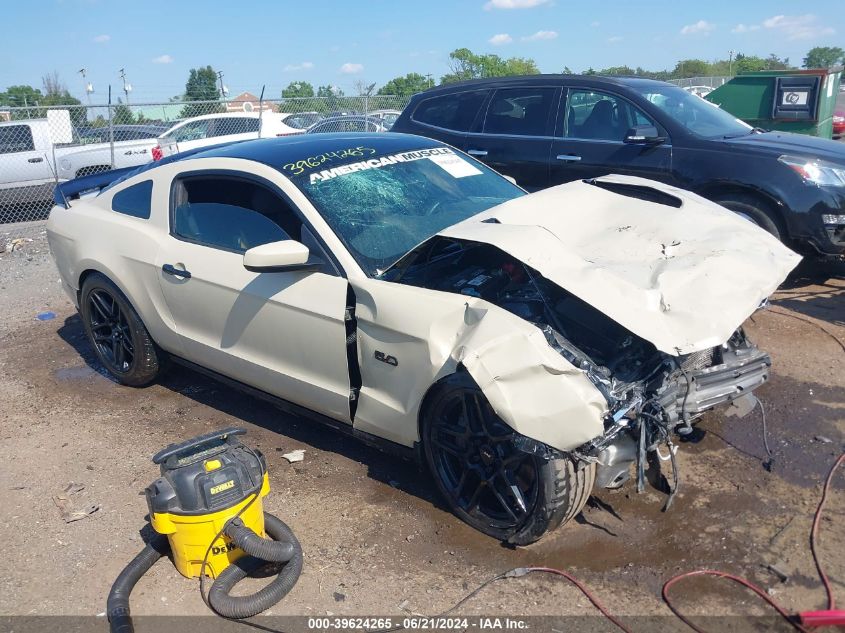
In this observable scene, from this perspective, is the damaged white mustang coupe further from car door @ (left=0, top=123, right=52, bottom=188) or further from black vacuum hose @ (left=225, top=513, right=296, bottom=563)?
car door @ (left=0, top=123, right=52, bottom=188)

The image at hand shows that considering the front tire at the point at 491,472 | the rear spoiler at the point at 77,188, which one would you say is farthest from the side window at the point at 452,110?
the front tire at the point at 491,472

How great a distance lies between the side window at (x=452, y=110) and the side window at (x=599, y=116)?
1.07 m

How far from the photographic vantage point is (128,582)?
3.19m

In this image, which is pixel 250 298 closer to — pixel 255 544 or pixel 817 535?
pixel 255 544

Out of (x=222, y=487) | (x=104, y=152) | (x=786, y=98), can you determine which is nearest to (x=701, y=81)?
(x=786, y=98)

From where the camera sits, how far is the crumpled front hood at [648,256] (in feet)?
9.69

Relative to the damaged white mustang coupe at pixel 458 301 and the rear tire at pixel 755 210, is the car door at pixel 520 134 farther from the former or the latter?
the damaged white mustang coupe at pixel 458 301

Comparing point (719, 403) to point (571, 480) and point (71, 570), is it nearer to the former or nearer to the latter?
point (571, 480)

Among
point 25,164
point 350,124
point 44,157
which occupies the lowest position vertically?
point 25,164

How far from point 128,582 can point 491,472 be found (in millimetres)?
1661

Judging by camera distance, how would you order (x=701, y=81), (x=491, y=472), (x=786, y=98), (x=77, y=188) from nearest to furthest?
(x=491, y=472) < (x=77, y=188) < (x=786, y=98) < (x=701, y=81)

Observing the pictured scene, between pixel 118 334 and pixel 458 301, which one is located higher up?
pixel 458 301

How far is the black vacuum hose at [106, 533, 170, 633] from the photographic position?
2957 mm

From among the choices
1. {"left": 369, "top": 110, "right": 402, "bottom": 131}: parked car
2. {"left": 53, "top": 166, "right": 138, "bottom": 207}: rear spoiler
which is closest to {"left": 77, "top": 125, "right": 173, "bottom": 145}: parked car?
{"left": 369, "top": 110, "right": 402, "bottom": 131}: parked car
